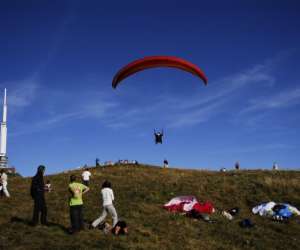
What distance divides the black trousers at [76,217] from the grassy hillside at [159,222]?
403 mm

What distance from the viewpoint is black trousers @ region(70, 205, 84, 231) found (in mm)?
16641

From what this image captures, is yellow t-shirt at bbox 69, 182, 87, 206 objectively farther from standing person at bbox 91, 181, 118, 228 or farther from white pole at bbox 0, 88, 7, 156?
white pole at bbox 0, 88, 7, 156

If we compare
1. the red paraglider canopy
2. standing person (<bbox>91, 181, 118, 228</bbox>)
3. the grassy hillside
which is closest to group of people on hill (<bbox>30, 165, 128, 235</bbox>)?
standing person (<bbox>91, 181, 118, 228</bbox>)

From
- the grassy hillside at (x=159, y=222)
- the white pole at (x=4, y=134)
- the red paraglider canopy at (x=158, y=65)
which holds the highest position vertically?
the white pole at (x=4, y=134)

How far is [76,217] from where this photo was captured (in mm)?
16828

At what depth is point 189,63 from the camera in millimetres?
25359

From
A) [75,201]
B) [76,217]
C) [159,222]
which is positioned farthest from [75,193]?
[159,222]

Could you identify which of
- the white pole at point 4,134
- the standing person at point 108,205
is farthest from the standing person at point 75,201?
the white pole at point 4,134

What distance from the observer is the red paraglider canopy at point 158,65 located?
24922 millimetres

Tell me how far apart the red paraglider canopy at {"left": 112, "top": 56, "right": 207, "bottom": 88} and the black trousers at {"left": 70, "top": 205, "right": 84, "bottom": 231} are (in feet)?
35.8

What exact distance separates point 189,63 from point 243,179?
67.7 feet

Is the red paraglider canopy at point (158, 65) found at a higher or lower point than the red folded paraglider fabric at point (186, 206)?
higher

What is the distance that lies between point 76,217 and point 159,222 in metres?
6.14

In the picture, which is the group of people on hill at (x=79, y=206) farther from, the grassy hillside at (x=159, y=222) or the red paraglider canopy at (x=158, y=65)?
the red paraglider canopy at (x=158, y=65)
